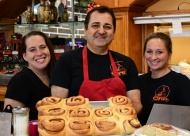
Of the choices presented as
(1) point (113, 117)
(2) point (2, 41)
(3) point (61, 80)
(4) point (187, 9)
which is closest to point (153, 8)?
(4) point (187, 9)

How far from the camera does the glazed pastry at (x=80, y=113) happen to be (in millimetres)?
1332

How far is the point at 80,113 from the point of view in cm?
134

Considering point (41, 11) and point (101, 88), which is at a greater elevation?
point (41, 11)

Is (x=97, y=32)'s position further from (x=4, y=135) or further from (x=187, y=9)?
(x=187, y=9)

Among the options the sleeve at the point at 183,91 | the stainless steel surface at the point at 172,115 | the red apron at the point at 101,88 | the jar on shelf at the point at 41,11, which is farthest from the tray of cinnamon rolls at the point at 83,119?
the jar on shelf at the point at 41,11

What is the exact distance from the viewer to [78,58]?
1.73 metres

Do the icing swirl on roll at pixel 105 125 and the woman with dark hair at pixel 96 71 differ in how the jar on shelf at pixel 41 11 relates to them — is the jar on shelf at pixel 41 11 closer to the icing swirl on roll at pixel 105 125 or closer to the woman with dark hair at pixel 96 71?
the woman with dark hair at pixel 96 71

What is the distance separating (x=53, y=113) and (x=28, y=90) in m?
0.72

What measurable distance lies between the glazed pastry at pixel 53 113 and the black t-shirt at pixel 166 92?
28.2 inches

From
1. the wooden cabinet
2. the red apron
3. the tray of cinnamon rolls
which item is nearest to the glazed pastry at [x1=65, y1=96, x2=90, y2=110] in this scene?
the tray of cinnamon rolls

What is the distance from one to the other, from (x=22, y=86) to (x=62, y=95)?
46 centimetres

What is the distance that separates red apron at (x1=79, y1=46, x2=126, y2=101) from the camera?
1.65 m

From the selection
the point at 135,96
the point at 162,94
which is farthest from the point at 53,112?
the point at 162,94

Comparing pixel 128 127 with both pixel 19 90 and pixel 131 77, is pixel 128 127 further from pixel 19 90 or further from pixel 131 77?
pixel 19 90
